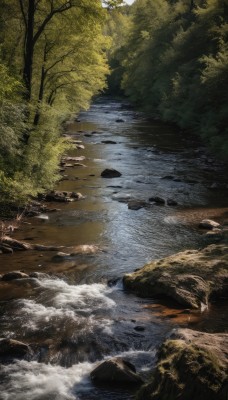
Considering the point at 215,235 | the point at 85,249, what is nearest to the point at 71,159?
the point at 85,249

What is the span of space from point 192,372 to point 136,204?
1424cm

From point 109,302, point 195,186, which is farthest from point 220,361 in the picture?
point 195,186

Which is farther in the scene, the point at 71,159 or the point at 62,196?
the point at 71,159

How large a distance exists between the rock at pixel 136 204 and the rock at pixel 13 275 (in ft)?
28.6

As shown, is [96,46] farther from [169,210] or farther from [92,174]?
[169,210]

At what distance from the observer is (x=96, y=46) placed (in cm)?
2627

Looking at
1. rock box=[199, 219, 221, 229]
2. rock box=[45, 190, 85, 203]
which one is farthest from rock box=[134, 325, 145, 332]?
rock box=[45, 190, 85, 203]

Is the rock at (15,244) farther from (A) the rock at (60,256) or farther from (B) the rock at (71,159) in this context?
(B) the rock at (71,159)

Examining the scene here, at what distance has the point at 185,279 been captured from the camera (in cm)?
1162

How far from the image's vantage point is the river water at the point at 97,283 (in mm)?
Answer: 8398

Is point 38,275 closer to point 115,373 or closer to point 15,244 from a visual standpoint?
point 15,244

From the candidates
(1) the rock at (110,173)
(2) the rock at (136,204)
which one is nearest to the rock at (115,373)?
(2) the rock at (136,204)

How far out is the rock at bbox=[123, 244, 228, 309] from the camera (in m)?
11.2

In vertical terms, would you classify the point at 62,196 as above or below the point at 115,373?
above
